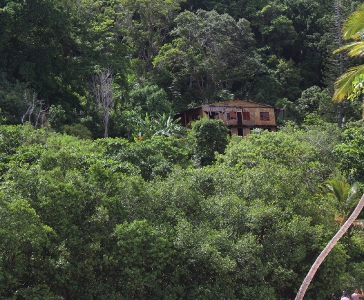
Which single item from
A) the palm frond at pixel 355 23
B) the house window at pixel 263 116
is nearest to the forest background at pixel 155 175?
the house window at pixel 263 116

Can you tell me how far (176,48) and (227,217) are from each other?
29006 millimetres

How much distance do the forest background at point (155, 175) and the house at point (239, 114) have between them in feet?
8.63

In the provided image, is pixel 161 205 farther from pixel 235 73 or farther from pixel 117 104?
pixel 235 73

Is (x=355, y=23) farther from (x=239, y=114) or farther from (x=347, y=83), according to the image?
(x=239, y=114)

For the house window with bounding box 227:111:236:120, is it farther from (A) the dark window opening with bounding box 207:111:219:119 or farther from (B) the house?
(A) the dark window opening with bounding box 207:111:219:119

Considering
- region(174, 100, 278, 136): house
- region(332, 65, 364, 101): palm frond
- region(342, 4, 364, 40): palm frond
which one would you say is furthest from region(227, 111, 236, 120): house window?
region(332, 65, 364, 101): palm frond

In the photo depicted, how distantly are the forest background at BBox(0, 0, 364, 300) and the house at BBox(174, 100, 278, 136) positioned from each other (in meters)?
2.63

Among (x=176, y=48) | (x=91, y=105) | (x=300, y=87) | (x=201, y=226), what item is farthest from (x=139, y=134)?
(x=300, y=87)

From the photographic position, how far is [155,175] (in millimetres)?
20969

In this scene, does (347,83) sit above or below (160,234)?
above

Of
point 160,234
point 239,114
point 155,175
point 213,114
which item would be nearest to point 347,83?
point 160,234

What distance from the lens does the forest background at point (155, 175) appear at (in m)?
14.7

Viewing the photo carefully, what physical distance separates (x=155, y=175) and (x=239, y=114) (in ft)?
65.1

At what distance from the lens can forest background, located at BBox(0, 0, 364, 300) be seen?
14.7m
